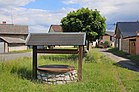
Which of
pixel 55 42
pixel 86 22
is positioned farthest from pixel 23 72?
pixel 86 22

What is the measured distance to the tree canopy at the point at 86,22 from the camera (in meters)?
26.7

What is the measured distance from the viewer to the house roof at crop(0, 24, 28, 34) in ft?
197

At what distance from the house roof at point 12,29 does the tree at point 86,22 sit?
34.3 metres

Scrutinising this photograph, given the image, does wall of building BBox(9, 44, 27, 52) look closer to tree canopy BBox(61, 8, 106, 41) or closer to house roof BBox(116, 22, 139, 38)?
house roof BBox(116, 22, 139, 38)

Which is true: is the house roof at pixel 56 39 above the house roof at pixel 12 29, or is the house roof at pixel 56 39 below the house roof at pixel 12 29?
below

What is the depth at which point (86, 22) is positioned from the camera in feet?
89.2

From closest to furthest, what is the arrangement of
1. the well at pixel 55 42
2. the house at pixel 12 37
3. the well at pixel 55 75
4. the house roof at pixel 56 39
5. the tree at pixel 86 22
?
the well at pixel 55 75
the well at pixel 55 42
the house roof at pixel 56 39
the tree at pixel 86 22
the house at pixel 12 37

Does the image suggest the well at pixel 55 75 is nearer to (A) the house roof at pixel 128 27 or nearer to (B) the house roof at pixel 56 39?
(B) the house roof at pixel 56 39

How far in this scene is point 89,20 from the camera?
27234 mm

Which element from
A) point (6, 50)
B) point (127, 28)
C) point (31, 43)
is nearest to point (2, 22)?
point (6, 50)

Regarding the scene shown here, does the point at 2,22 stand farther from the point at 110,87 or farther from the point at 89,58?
the point at 110,87

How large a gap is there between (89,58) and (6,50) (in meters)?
28.1

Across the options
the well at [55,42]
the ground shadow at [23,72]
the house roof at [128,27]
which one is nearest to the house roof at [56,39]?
the well at [55,42]

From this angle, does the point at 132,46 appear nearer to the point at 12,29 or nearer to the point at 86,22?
the point at 86,22
